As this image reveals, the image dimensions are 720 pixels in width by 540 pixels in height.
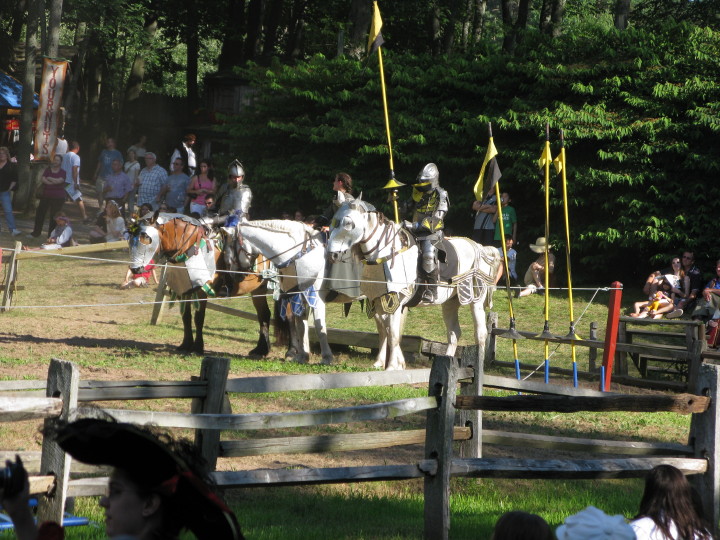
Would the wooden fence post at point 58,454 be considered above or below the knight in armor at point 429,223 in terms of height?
below

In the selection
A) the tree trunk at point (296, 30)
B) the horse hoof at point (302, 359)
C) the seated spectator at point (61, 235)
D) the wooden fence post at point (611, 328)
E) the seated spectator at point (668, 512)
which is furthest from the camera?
the tree trunk at point (296, 30)

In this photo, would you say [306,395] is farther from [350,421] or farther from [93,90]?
[93,90]

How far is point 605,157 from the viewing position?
21.9m

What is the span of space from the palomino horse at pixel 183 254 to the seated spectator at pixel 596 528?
11.1 metres

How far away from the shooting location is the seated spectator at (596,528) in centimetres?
351

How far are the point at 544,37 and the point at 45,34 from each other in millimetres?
12632

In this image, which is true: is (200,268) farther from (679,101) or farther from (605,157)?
(679,101)

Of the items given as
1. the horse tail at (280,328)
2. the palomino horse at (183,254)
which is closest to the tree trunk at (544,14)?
the horse tail at (280,328)

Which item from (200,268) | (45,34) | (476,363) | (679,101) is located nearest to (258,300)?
(200,268)

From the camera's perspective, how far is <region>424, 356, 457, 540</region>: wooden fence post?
21.0ft

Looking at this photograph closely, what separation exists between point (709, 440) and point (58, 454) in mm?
4371

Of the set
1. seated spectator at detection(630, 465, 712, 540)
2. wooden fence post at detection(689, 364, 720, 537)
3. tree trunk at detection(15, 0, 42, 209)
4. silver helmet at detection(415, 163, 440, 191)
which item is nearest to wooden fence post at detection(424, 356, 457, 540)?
seated spectator at detection(630, 465, 712, 540)

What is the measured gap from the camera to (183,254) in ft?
46.7

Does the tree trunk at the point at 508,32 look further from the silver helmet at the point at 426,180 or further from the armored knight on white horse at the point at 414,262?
the silver helmet at the point at 426,180
